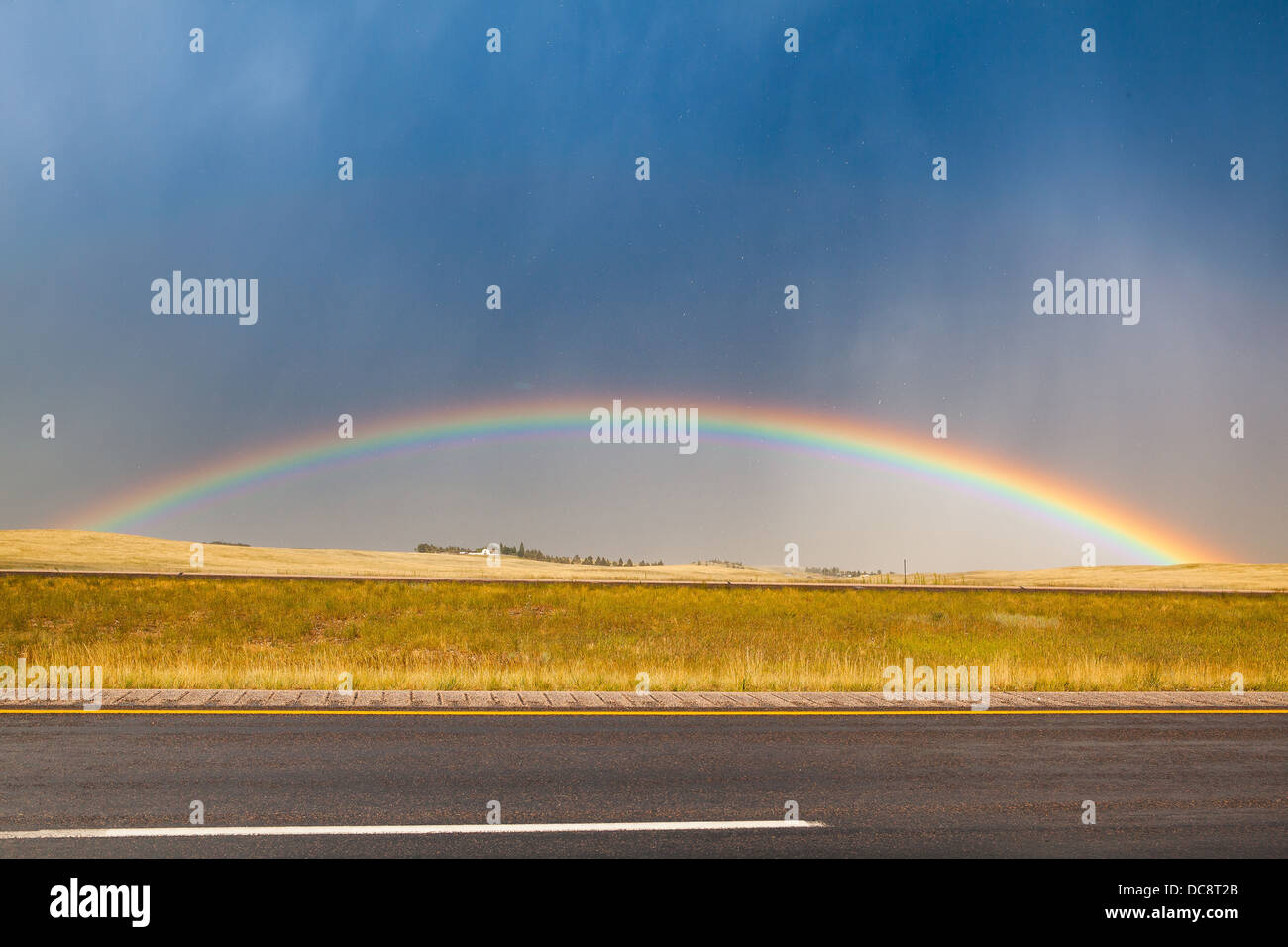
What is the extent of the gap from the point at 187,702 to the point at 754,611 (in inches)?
1303

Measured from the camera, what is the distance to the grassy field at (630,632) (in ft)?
49.4

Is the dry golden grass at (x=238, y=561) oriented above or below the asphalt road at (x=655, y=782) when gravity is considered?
above

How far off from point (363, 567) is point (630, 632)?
51573 millimetres

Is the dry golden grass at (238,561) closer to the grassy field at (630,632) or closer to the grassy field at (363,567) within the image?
the grassy field at (363,567)

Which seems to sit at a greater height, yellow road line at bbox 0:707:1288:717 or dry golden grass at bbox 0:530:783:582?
dry golden grass at bbox 0:530:783:582

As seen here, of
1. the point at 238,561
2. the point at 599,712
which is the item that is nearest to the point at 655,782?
the point at 599,712

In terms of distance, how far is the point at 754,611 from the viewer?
4225cm

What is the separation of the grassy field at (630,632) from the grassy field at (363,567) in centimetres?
1625

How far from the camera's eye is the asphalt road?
19.5 ft

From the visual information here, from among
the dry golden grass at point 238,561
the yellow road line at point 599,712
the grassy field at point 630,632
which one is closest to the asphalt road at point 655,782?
the yellow road line at point 599,712

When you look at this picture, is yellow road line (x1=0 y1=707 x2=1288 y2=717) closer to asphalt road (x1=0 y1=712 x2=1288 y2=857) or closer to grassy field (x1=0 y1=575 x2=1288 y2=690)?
→ asphalt road (x1=0 y1=712 x2=1288 y2=857)

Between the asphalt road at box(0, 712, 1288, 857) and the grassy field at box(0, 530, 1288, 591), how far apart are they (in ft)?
171

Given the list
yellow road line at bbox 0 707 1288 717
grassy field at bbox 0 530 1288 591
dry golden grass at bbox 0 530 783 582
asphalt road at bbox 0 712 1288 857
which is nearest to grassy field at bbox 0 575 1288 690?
yellow road line at bbox 0 707 1288 717
